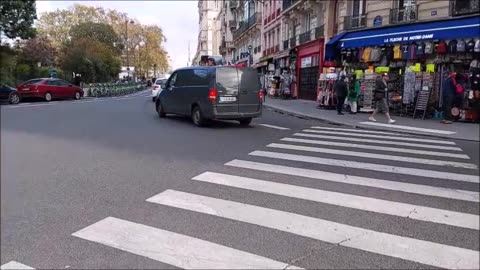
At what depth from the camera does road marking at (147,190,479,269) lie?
3840mm

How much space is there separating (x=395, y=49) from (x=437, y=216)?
14.4 m

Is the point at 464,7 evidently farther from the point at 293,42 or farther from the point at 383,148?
the point at 293,42

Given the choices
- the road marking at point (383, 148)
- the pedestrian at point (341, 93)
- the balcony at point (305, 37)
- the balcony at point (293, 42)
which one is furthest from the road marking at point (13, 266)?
the balcony at point (293, 42)

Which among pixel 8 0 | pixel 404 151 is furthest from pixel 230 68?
pixel 8 0

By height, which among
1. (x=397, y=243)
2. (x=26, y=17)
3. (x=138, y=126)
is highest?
(x=26, y=17)

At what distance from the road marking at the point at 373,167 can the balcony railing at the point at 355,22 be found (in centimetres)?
1465

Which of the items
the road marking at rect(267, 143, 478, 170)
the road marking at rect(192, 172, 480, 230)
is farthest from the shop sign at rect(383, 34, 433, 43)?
the road marking at rect(192, 172, 480, 230)

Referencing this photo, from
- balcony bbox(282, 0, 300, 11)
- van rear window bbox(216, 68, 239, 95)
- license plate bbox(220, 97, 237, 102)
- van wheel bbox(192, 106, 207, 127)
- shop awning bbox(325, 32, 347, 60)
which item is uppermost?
balcony bbox(282, 0, 300, 11)

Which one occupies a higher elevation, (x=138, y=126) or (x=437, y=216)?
(x=138, y=126)

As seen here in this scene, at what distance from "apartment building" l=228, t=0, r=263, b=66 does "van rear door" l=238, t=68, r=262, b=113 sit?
2595 centimetres

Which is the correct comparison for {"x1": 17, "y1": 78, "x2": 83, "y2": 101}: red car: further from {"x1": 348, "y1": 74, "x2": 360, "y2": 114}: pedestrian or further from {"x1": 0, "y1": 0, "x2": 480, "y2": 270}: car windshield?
{"x1": 348, "y1": 74, "x2": 360, "y2": 114}: pedestrian

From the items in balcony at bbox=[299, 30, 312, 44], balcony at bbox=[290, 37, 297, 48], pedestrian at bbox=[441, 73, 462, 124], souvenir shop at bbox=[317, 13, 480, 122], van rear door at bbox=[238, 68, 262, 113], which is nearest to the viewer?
van rear door at bbox=[238, 68, 262, 113]

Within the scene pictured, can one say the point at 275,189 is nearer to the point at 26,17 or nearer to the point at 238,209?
the point at 238,209

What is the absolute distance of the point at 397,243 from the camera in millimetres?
4121
